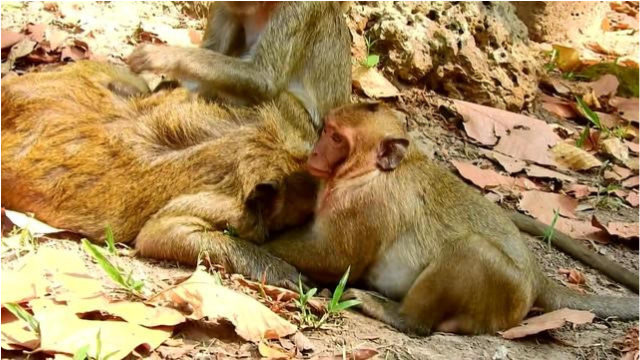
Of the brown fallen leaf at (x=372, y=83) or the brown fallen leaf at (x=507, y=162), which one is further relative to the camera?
the brown fallen leaf at (x=372, y=83)

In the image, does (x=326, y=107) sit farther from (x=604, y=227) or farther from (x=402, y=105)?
(x=604, y=227)

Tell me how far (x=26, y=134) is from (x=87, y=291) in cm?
148

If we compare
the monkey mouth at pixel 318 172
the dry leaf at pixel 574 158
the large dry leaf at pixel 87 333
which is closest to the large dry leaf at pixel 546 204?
the dry leaf at pixel 574 158

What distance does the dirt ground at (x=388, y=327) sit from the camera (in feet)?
15.4

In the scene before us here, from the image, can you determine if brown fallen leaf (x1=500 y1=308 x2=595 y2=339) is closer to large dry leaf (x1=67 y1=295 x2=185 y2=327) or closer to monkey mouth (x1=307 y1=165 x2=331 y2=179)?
monkey mouth (x1=307 y1=165 x2=331 y2=179)

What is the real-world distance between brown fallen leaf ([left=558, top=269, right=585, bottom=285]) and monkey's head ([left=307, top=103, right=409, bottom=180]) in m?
1.67

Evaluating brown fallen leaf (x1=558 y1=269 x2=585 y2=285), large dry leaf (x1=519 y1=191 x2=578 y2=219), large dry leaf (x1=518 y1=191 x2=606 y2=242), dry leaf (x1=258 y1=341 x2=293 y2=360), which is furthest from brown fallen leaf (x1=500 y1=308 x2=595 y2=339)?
large dry leaf (x1=519 y1=191 x2=578 y2=219)

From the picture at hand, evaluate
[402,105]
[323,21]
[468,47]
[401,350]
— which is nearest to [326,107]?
[323,21]

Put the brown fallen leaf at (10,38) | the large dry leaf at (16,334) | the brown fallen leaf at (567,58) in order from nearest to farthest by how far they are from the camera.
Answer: the large dry leaf at (16,334), the brown fallen leaf at (10,38), the brown fallen leaf at (567,58)

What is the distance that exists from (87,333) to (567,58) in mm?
7494

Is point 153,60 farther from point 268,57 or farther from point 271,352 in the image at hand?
point 271,352

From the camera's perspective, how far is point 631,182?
26.5 feet

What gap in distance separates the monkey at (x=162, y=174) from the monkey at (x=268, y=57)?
0.46 m

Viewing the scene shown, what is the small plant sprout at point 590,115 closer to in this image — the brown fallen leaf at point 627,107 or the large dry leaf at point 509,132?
the brown fallen leaf at point 627,107
